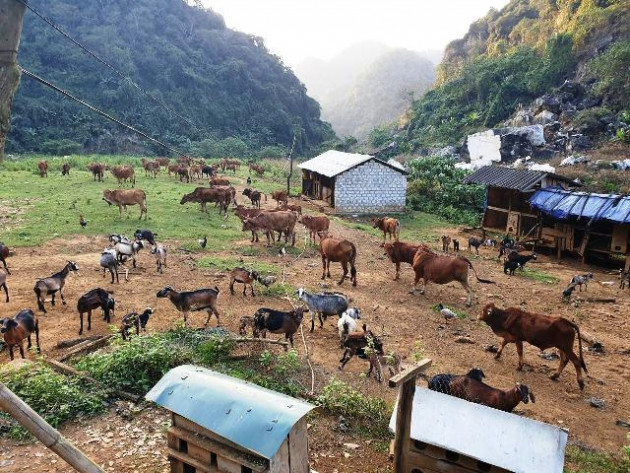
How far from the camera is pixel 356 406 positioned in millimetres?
7875

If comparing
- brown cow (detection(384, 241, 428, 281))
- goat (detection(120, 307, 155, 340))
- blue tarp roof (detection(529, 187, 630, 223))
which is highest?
blue tarp roof (detection(529, 187, 630, 223))

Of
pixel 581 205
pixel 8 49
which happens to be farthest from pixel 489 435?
pixel 581 205

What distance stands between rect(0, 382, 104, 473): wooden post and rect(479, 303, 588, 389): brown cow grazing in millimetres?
8531

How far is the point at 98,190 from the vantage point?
28.1 meters

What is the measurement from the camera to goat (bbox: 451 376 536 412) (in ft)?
24.8

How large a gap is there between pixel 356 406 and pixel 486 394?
1993 millimetres

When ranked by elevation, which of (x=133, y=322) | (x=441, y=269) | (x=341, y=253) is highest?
(x=341, y=253)

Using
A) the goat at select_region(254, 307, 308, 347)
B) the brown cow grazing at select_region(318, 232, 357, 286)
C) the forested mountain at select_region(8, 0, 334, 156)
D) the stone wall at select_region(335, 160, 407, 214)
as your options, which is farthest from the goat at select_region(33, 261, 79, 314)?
the forested mountain at select_region(8, 0, 334, 156)

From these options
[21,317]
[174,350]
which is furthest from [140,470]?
[21,317]

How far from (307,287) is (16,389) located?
27.8ft

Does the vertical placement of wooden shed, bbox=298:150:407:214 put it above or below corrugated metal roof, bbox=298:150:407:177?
below

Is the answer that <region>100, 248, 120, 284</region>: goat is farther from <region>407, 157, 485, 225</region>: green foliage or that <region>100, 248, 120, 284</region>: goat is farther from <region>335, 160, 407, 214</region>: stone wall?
<region>407, 157, 485, 225</region>: green foliage

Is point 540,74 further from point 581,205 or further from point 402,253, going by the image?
point 402,253

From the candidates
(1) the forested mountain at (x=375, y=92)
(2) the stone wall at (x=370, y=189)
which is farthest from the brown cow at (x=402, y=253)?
(1) the forested mountain at (x=375, y=92)
